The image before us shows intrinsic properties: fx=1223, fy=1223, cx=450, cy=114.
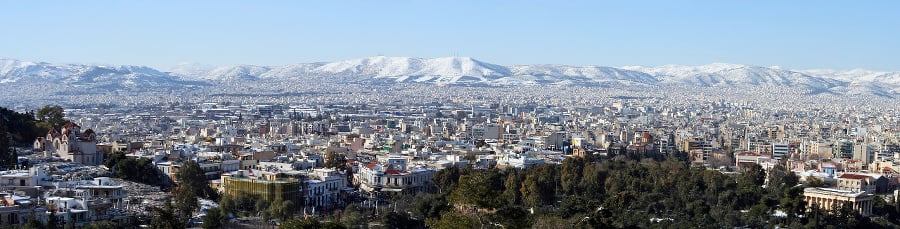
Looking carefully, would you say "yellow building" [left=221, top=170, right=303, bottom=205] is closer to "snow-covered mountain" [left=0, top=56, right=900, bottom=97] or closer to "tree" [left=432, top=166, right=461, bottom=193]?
"tree" [left=432, top=166, right=461, bottom=193]

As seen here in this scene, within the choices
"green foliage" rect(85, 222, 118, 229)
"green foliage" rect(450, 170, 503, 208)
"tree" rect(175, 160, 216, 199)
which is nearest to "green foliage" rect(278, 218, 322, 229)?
"green foliage" rect(450, 170, 503, 208)

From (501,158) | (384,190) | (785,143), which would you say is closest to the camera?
(384,190)

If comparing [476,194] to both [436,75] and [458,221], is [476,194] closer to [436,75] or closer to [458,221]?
[458,221]

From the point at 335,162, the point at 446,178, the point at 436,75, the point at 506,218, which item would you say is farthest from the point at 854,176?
the point at 436,75

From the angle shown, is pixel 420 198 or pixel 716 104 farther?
pixel 716 104

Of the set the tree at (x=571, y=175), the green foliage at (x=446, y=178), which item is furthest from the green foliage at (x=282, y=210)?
the tree at (x=571, y=175)

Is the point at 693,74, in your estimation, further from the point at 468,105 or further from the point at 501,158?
the point at 501,158

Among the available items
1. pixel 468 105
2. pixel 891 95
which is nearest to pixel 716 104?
pixel 468 105
